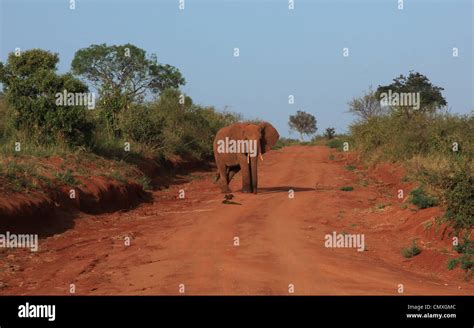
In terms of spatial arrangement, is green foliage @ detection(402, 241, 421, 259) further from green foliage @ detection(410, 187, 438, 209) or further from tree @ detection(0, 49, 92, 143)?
tree @ detection(0, 49, 92, 143)

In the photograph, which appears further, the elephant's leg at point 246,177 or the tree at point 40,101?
the elephant's leg at point 246,177

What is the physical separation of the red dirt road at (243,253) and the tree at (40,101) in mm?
3832

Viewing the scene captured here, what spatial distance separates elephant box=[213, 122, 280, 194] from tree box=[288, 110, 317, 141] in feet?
232

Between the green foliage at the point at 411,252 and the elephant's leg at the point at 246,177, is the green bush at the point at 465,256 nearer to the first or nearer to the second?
the green foliage at the point at 411,252

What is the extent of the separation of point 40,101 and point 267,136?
7578 millimetres

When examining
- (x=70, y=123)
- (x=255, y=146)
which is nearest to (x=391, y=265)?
(x=255, y=146)

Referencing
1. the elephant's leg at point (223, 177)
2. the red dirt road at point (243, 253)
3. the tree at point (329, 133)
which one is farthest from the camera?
the tree at point (329, 133)

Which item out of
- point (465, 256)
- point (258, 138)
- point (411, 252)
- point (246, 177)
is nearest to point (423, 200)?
point (411, 252)

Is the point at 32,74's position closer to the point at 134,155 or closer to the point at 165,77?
the point at 134,155

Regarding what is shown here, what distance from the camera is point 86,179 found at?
64.8ft

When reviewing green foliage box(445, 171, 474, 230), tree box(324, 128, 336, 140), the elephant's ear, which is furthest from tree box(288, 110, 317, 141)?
green foliage box(445, 171, 474, 230)

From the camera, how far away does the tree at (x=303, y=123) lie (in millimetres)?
95938

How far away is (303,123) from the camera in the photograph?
316 feet

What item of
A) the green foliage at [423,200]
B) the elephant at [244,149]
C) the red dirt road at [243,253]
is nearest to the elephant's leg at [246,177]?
the elephant at [244,149]
